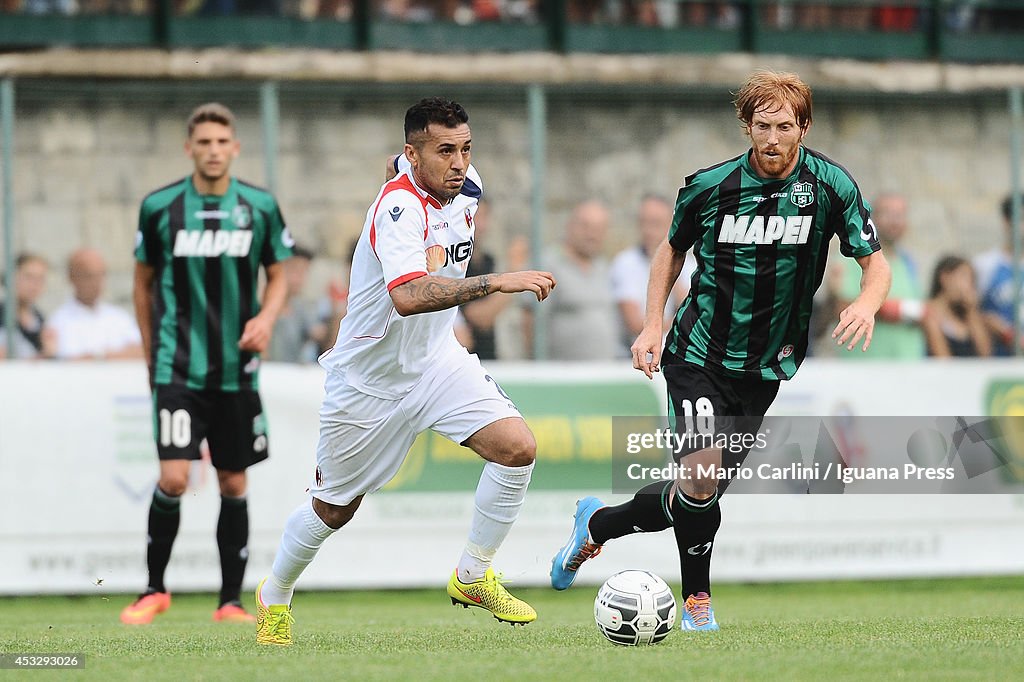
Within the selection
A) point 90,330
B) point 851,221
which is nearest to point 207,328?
point 90,330

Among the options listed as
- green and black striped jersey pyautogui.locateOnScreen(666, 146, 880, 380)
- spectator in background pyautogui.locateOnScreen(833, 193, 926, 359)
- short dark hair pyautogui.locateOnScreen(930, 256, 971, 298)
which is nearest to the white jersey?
green and black striped jersey pyautogui.locateOnScreen(666, 146, 880, 380)

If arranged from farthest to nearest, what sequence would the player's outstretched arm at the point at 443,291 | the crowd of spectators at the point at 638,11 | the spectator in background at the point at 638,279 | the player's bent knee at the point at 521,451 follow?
the crowd of spectators at the point at 638,11 < the spectator in background at the point at 638,279 < the player's bent knee at the point at 521,451 < the player's outstretched arm at the point at 443,291

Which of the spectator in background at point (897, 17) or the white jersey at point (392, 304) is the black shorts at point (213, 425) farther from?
the spectator in background at point (897, 17)

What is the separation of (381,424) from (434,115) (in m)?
1.33

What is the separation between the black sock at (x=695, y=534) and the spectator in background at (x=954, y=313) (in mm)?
5526

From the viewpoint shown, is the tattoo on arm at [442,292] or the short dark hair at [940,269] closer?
the tattoo on arm at [442,292]

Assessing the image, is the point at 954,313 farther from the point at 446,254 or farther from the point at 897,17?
the point at 446,254

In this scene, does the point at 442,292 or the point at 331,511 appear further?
the point at 331,511

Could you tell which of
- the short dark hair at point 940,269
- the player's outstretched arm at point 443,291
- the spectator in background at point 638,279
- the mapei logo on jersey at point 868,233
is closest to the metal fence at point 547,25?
the spectator in background at point 638,279

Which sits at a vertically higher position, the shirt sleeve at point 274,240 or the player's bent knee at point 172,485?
the shirt sleeve at point 274,240

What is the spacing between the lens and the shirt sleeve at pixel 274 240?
28.9 feet

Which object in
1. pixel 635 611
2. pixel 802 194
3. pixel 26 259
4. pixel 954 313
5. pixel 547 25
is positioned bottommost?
pixel 635 611

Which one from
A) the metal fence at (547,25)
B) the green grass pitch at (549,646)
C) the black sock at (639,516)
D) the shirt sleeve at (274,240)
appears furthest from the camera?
the metal fence at (547,25)

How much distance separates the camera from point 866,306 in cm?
642
